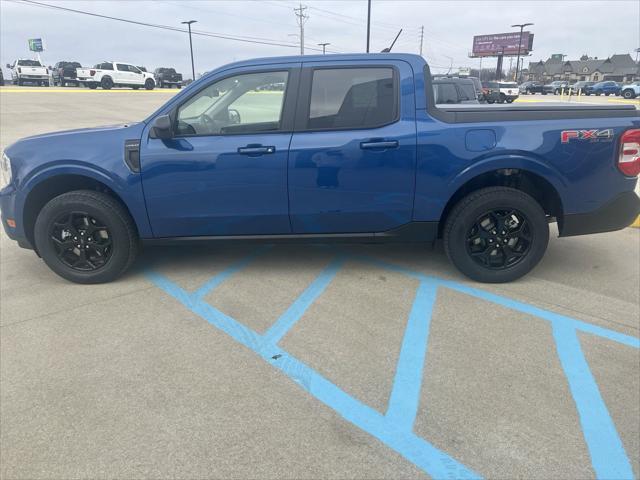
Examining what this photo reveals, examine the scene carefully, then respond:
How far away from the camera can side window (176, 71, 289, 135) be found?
3.82 metres

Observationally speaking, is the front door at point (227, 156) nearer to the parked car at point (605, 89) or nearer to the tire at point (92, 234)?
the tire at point (92, 234)

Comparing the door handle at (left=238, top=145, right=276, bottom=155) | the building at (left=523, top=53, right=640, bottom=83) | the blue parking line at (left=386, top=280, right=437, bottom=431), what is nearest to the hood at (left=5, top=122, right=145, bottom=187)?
the door handle at (left=238, top=145, right=276, bottom=155)

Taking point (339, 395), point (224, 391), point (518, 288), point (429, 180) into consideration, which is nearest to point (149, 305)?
point (224, 391)

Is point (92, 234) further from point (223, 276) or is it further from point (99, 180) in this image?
point (223, 276)

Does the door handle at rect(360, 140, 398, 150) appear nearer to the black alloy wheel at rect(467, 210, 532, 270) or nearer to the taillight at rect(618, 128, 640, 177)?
the black alloy wheel at rect(467, 210, 532, 270)

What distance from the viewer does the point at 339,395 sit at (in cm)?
267

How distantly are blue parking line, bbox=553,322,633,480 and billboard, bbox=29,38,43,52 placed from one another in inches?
3239

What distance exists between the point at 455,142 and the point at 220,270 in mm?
2364

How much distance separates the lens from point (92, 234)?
4.07m

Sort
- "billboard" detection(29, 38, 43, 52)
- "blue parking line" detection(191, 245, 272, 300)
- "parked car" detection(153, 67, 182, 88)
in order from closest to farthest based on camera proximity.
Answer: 1. "blue parking line" detection(191, 245, 272, 300)
2. "parked car" detection(153, 67, 182, 88)
3. "billboard" detection(29, 38, 43, 52)

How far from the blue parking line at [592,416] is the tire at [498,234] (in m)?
0.86

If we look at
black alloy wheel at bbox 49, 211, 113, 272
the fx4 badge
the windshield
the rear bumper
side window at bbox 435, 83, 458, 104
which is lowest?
black alloy wheel at bbox 49, 211, 113, 272

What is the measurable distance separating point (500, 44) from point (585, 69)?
32.9 meters

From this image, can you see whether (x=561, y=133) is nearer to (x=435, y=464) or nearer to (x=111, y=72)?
(x=435, y=464)
